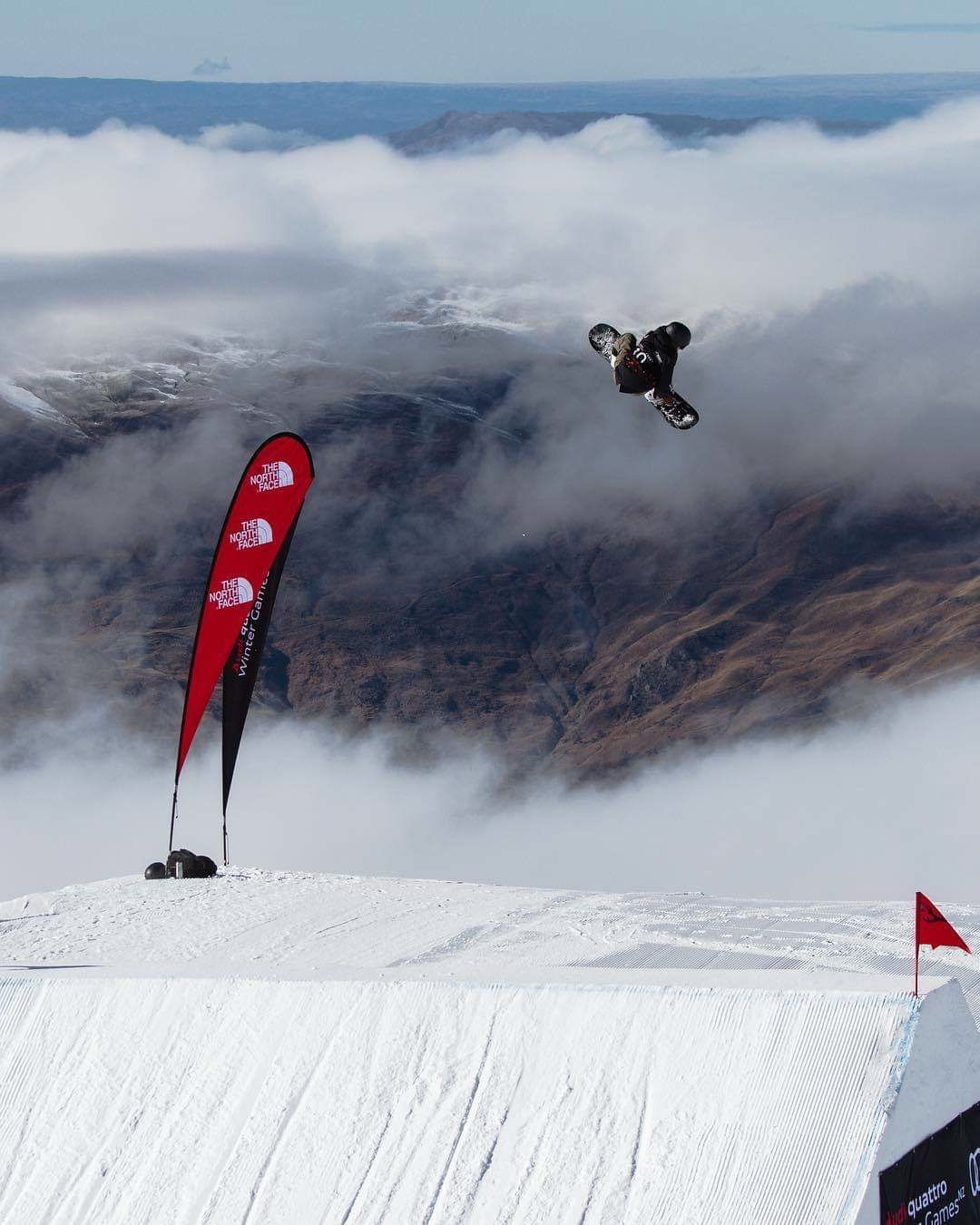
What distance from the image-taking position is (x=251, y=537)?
50.0m

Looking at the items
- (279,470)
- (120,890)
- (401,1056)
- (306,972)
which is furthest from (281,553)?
(401,1056)

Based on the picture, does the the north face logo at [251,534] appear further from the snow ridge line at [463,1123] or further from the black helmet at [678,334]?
the snow ridge line at [463,1123]

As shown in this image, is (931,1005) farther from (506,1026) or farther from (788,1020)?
(506,1026)

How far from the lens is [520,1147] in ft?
99.1

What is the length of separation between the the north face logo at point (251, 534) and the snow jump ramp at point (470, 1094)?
1677 centimetres

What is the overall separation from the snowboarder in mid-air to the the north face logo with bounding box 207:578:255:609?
19280 millimetres

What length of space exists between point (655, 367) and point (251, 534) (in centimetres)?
2013

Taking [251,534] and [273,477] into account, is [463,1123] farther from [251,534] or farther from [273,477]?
[273,477]

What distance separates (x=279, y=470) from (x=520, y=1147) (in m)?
24.7

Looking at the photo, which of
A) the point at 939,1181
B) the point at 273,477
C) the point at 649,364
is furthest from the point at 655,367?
the point at 273,477

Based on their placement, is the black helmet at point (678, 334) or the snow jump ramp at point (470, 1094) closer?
the snow jump ramp at point (470, 1094)

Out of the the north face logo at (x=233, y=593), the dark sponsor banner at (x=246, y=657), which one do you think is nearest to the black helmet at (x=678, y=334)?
the dark sponsor banner at (x=246, y=657)

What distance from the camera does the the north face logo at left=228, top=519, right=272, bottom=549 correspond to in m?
49.9

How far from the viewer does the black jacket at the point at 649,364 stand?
32.6 metres
